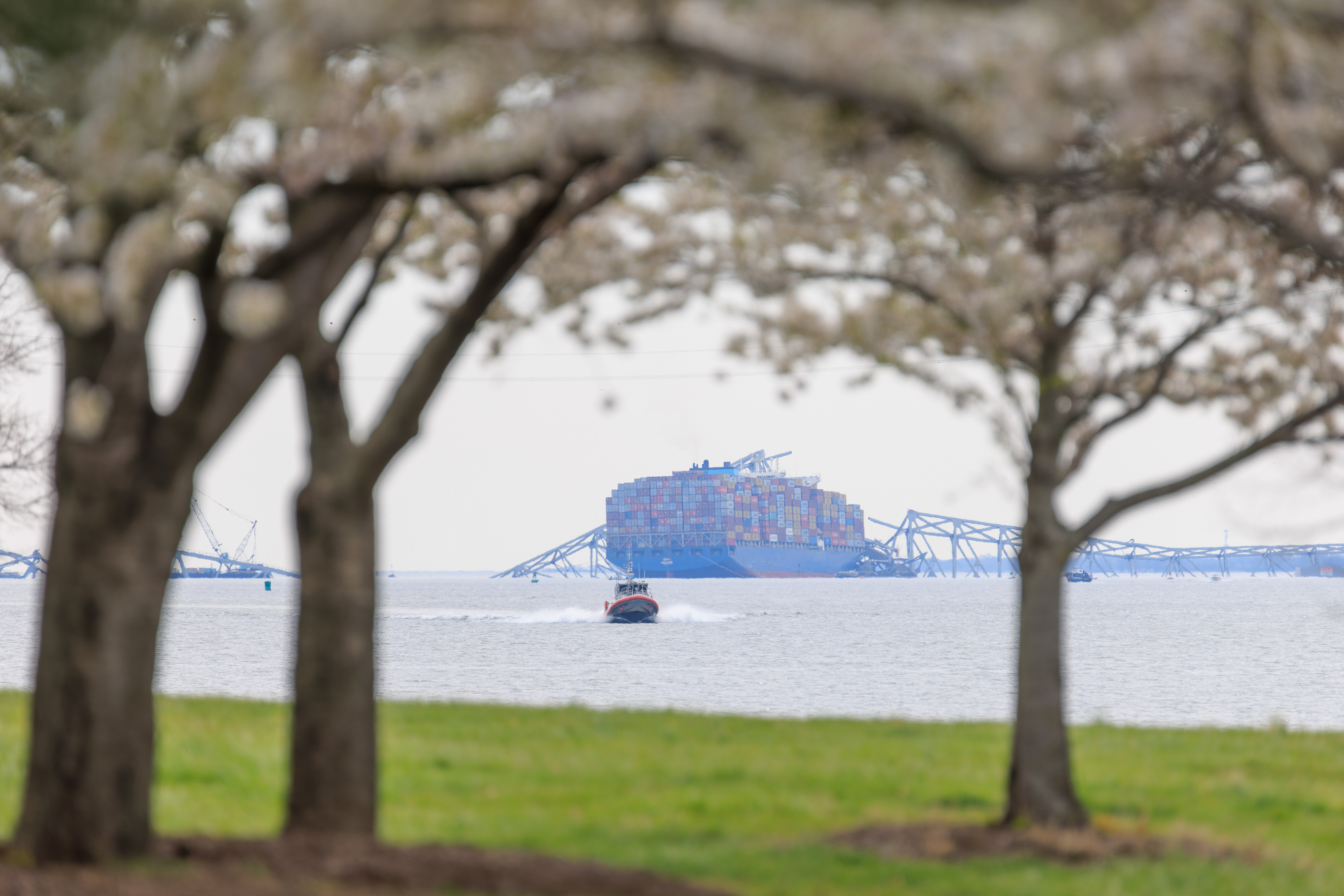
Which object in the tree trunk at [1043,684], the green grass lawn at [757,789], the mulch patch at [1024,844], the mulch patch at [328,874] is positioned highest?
the tree trunk at [1043,684]

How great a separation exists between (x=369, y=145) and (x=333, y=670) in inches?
145

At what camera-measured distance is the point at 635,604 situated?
110250 mm

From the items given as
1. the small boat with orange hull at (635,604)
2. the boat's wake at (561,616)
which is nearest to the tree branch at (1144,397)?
the small boat with orange hull at (635,604)

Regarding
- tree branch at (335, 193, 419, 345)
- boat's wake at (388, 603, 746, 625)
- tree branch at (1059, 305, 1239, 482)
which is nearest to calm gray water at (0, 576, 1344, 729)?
boat's wake at (388, 603, 746, 625)

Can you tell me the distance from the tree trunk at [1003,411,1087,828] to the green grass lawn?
31.0 inches

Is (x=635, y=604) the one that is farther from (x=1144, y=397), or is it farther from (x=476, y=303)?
(x=476, y=303)

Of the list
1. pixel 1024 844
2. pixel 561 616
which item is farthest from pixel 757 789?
pixel 561 616

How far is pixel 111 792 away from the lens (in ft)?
23.8

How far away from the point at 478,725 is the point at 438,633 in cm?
9077

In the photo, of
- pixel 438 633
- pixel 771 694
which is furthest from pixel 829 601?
pixel 771 694

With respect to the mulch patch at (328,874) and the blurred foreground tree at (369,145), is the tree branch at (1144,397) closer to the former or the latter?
the blurred foreground tree at (369,145)

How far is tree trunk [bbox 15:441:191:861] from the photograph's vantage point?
718cm

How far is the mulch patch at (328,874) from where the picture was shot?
6.49 meters

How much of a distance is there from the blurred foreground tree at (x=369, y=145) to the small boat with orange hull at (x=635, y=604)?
100461mm
